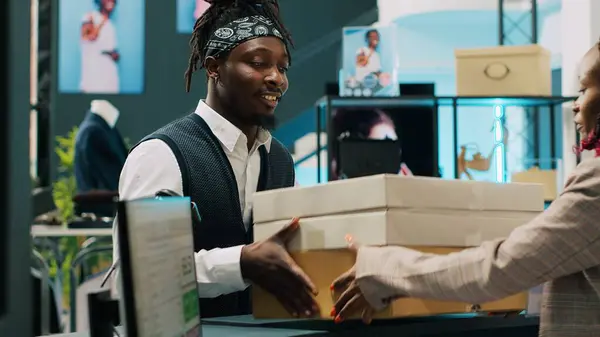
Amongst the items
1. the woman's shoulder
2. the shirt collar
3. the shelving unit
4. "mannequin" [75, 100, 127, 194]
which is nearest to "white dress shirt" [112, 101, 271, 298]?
the shirt collar

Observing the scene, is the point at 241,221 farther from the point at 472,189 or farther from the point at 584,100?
the point at 584,100

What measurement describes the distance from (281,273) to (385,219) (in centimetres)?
20

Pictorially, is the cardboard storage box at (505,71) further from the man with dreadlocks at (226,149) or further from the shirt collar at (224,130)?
the shirt collar at (224,130)

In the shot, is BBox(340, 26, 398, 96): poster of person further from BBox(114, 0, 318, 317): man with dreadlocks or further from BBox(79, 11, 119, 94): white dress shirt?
BBox(79, 11, 119, 94): white dress shirt

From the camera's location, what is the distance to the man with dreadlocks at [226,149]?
1.61 m

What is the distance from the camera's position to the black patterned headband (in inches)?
69.7

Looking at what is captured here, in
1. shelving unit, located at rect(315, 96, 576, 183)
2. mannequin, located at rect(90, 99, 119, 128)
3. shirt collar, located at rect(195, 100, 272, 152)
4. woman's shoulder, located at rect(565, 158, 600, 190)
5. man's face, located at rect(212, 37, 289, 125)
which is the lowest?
woman's shoulder, located at rect(565, 158, 600, 190)

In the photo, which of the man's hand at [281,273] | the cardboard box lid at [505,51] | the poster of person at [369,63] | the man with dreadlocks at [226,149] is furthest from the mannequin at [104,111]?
the man's hand at [281,273]

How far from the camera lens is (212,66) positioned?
1829 mm

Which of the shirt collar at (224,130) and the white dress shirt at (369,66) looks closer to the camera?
the shirt collar at (224,130)

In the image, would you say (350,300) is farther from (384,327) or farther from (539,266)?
(539,266)

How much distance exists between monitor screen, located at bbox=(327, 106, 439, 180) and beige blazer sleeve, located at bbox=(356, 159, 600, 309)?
12.4ft

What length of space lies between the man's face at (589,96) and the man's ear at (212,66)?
0.75 meters

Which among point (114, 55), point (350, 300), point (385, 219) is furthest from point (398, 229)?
point (114, 55)
